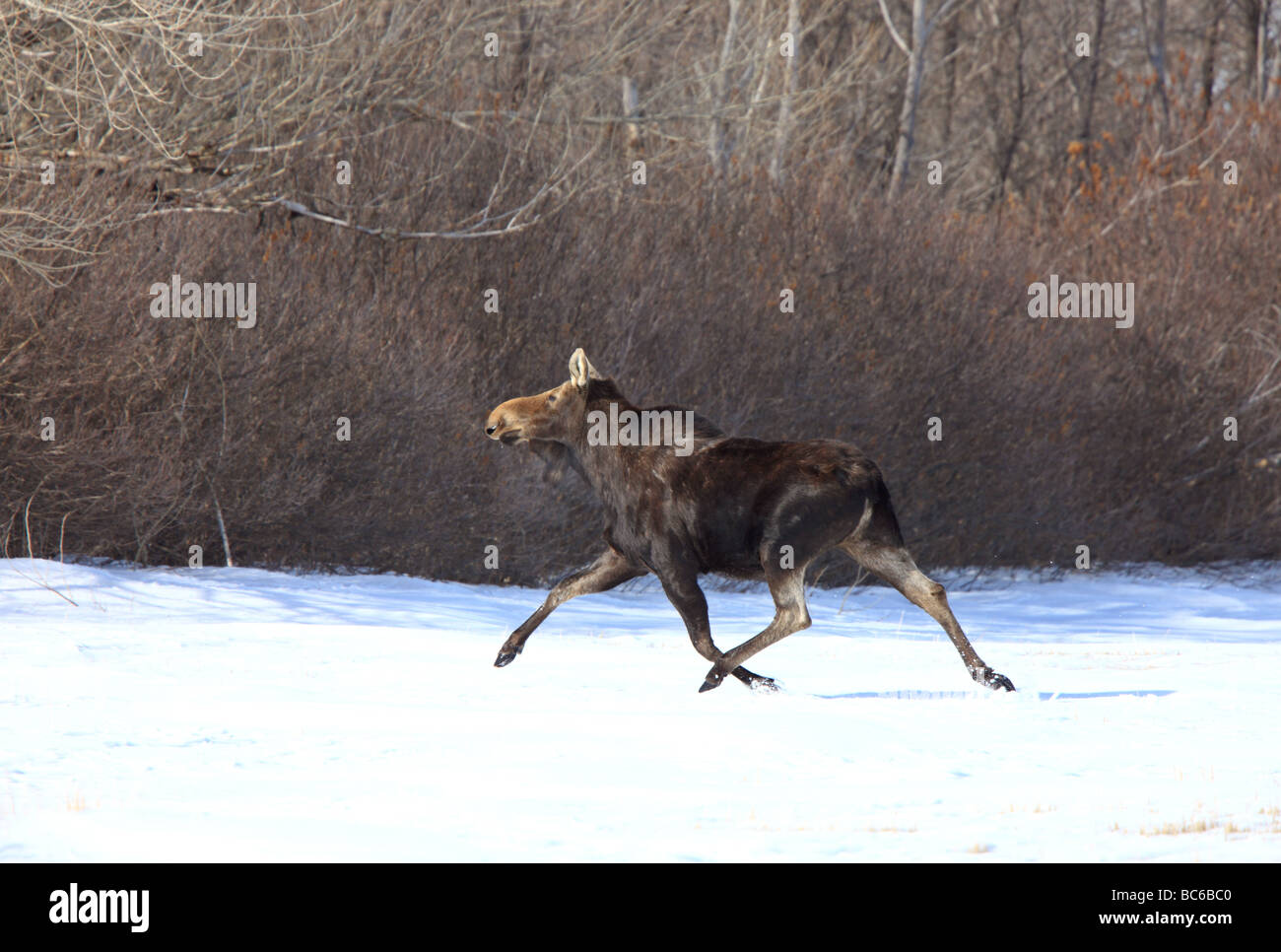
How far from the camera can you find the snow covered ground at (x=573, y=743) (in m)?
5.05

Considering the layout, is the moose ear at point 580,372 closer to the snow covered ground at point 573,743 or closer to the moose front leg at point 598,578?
the moose front leg at point 598,578

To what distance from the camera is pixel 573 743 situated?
259 inches

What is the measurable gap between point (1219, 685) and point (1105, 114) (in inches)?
972

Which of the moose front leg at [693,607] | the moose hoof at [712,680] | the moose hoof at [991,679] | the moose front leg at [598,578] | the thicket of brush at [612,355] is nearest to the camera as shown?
the moose hoof at [712,680]

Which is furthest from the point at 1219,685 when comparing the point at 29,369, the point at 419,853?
the point at 29,369

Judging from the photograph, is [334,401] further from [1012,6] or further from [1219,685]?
[1012,6]

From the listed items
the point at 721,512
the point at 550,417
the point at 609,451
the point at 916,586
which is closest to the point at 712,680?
the point at 721,512

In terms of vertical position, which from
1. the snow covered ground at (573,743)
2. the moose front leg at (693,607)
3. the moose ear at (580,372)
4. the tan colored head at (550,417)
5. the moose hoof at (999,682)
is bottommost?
Result: the snow covered ground at (573,743)

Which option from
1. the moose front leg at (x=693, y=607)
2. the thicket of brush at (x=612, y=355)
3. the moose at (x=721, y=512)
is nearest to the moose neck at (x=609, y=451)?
the moose at (x=721, y=512)

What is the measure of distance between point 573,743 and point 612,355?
9726 mm

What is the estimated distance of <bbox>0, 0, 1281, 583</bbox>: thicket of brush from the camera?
42.6 feet

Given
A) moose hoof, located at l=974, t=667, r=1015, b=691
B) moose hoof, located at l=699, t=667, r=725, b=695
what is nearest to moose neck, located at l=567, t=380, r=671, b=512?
moose hoof, located at l=699, t=667, r=725, b=695

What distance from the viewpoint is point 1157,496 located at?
765 inches

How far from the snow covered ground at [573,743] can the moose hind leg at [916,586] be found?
0.17 meters
